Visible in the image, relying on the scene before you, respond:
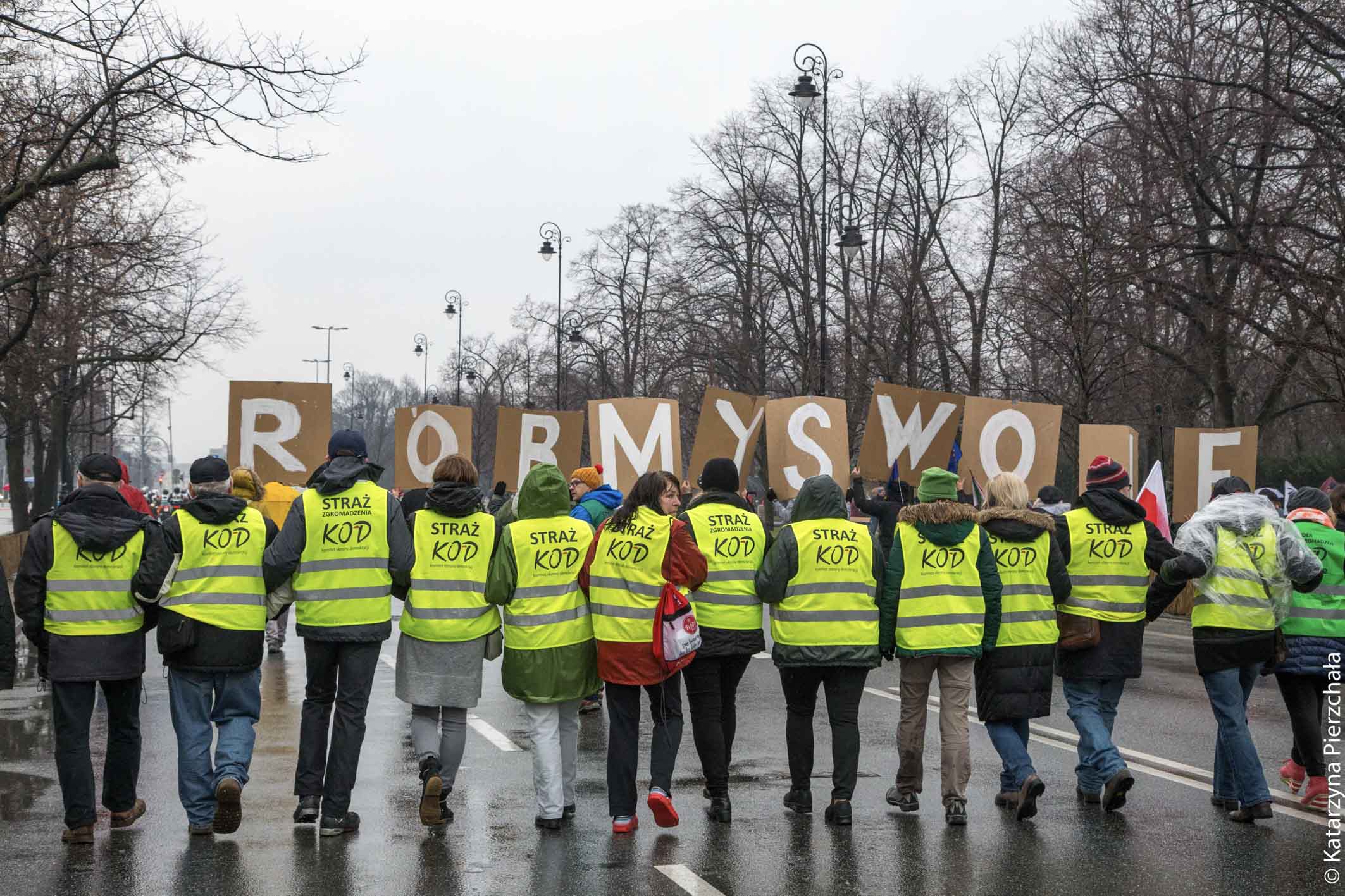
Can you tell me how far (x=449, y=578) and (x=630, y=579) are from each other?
3.20 ft

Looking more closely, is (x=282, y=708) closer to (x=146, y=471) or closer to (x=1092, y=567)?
(x=1092, y=567)

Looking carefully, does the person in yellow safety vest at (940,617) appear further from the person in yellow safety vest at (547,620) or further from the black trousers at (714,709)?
the person in yellow safety vest at (547,620)

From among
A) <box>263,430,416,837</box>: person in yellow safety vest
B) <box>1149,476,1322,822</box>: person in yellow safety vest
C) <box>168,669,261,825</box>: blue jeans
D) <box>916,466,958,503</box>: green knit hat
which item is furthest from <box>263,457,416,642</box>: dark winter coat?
<box>1149,476,1322,822</box>: person in yellow safety vest

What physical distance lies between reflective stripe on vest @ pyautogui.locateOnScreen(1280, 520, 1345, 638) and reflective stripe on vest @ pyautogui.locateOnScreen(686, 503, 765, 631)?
9.66 feet

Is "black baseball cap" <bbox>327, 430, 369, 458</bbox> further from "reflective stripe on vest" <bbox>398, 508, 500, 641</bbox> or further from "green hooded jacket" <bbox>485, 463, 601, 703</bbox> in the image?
"green hooded jacket" <bbox>485, 463, 601, 703</bbox>

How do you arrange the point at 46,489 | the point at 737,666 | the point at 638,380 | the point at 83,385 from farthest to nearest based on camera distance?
1. the point at 638,380
2. the point at 46,489
3. the point at 83,385
4. the point at 737,666

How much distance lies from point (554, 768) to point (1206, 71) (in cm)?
2239

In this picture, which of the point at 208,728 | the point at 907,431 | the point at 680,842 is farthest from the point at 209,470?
the point at 907,431

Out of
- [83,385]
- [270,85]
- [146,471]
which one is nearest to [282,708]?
[270,85]

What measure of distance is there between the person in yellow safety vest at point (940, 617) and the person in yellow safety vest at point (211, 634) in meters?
3.39

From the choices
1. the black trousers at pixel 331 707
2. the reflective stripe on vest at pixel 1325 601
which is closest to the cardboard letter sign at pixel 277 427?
the black trousers at pixel 331 707

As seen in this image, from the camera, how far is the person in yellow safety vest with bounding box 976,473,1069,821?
7.69m

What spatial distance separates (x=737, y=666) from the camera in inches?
311

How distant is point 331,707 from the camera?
24.2 feet
